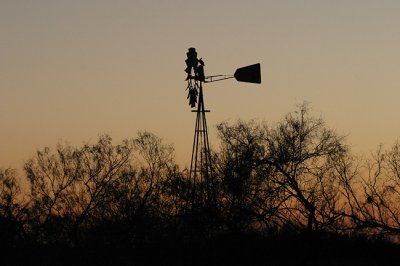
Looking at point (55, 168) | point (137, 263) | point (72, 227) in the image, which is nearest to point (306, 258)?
point (137, 263)

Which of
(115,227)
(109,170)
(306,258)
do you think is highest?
(109,170)

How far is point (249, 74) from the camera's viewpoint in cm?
2639

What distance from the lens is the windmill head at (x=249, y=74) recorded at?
2628 centimetres

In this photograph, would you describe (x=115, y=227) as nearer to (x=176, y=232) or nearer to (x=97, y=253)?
(x=97, y=253)

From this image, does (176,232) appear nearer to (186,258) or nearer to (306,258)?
(186,258)

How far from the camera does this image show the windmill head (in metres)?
26.3

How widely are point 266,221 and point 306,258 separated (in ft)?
6.96

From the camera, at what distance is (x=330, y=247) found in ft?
101

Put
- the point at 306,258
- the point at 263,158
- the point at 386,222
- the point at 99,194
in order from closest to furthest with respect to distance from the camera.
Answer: the point at 386,222 → the point at 306,258 → the point at 263,158 → the point at 99,194

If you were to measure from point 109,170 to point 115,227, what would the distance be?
517cm

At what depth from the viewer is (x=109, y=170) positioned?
43562 mm

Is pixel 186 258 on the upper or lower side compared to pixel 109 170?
lower

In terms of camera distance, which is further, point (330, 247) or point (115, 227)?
point (115, 227)

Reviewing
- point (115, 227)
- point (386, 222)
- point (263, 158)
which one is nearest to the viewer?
point (386, 222)
